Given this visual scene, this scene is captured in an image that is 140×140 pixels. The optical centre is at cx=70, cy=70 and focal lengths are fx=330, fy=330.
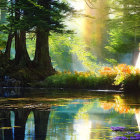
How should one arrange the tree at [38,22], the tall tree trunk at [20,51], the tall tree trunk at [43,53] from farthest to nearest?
the tall tree trunk at [43,53] < the tall tree trunk at [20,51] < the tree at [38,22]

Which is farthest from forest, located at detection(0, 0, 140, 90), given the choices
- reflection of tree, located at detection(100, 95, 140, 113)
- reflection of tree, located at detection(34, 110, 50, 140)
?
reflection of tree, located at detection(34, 110, 50, 140)

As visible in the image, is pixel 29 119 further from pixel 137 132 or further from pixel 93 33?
pixel 93 33

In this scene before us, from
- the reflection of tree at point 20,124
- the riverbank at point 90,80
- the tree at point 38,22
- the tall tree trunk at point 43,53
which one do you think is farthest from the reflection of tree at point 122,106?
the tall tree trunk at point 43,53

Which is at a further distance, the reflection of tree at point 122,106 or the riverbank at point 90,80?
the riverbank at point 90,80

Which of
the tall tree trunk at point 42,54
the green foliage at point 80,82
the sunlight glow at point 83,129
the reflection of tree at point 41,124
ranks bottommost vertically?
the sunlight glow at point 83,129

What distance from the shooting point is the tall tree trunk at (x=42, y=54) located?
2419cm

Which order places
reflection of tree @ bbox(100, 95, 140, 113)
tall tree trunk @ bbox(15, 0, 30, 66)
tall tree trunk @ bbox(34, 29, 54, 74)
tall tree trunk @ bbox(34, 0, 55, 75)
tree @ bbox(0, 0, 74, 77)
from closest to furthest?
reflection of tree @ bbox(100, 95, 140, 113) → tree @ bbox(0, 0, 74, 77) → tall tree trunk @ bbox(15, 0, 30, 66) → tall tree trunk @ bbox(34, 0, 55, 75) → tall tree trunk @ bbox(34, 29, 54, 74)

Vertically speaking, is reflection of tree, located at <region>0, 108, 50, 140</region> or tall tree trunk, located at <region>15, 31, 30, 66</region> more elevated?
tall tree trunk, located at <region>15, 31, 30, 66</region>

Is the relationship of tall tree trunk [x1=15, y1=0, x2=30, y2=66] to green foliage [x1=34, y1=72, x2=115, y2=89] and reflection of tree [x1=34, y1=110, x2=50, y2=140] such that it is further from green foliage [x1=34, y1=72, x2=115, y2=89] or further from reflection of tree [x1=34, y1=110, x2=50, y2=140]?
reflection of tree [x1=34, y1=110, x2=50, y2=140]

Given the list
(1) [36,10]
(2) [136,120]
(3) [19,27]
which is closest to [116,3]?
(1) [36,10]

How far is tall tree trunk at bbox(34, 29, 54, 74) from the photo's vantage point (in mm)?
24188

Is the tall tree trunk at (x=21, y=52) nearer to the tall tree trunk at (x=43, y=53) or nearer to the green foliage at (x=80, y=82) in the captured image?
the tall tree trunk at (x=43, y=53)

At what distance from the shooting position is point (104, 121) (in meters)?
6.09

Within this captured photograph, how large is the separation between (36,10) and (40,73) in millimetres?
4530
